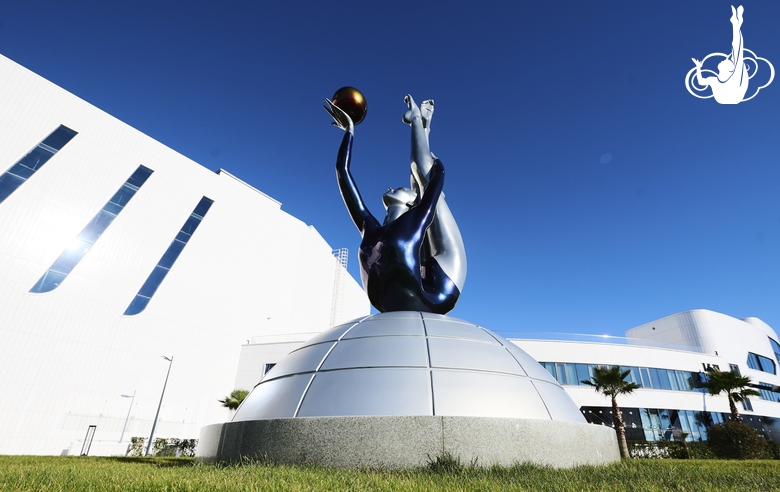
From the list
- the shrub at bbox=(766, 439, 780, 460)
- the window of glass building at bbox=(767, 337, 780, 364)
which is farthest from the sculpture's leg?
the window of glass building at bbox=(767, 337, 780, 364)

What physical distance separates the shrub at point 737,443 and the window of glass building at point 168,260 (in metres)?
40.2

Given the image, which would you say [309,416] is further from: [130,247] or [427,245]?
[130,247]

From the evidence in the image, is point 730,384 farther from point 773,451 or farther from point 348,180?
point 348,180

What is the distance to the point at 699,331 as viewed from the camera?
48.3 meters

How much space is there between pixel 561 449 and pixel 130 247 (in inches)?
1371

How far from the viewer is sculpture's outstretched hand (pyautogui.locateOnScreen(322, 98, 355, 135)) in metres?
12.1

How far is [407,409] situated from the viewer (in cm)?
634

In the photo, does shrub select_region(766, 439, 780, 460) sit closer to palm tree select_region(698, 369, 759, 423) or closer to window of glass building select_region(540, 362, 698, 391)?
palm tree select_region(698, 369, 759, 423)

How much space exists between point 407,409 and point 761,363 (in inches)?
2559

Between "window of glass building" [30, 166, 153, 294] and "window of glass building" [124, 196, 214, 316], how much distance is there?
4.67 meters

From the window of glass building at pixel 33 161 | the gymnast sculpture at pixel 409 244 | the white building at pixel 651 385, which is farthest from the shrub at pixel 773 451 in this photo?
the window of glass building at pixel 33 161

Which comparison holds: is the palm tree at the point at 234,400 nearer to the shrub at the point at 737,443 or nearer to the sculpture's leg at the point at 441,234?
the sculpture's leg at the point at 441,234

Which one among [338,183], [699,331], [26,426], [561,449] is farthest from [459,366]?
[699,331]

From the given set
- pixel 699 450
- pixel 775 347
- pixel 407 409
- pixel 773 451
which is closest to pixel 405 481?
pixel 407 409
